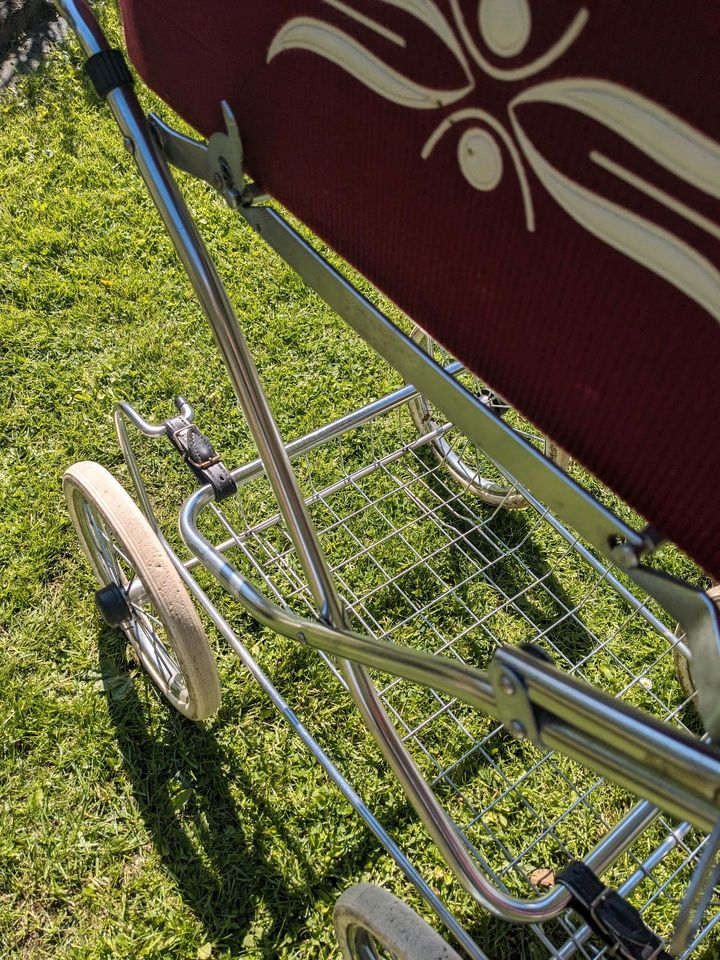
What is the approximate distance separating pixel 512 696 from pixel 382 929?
611 millimetres

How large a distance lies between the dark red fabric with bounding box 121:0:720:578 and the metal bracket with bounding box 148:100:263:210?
2.8 inches

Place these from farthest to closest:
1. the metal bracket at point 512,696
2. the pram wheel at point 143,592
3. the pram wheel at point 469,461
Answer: the pram wheel at point 469,461 → the pram wheel at point 143,592 → the metal bracket at point 512,696

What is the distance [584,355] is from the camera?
1.82 ft

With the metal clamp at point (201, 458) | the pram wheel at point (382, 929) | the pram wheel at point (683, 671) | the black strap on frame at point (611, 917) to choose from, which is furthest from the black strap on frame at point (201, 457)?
the pram wheel at point (683, 671)

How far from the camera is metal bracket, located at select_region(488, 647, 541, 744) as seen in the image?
0.64 metres

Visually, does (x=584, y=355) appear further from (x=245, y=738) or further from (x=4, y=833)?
(x=4, y=833)

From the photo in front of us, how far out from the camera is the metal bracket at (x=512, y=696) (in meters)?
0.64

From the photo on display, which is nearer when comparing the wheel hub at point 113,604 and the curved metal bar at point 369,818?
the curved metal bar at point 369,818

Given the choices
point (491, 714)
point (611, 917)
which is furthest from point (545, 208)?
point (611, 917)

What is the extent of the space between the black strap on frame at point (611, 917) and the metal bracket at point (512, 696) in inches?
16.7

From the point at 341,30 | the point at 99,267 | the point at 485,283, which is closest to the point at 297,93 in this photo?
the point at 341,30

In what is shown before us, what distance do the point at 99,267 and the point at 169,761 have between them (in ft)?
5.91

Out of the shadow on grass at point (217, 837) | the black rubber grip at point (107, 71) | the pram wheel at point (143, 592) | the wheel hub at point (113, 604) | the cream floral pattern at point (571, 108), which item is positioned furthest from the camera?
the wheel hub at point (113, 604)

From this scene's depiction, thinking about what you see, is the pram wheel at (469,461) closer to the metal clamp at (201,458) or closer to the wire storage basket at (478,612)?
the wire storage basket at (478,612)
